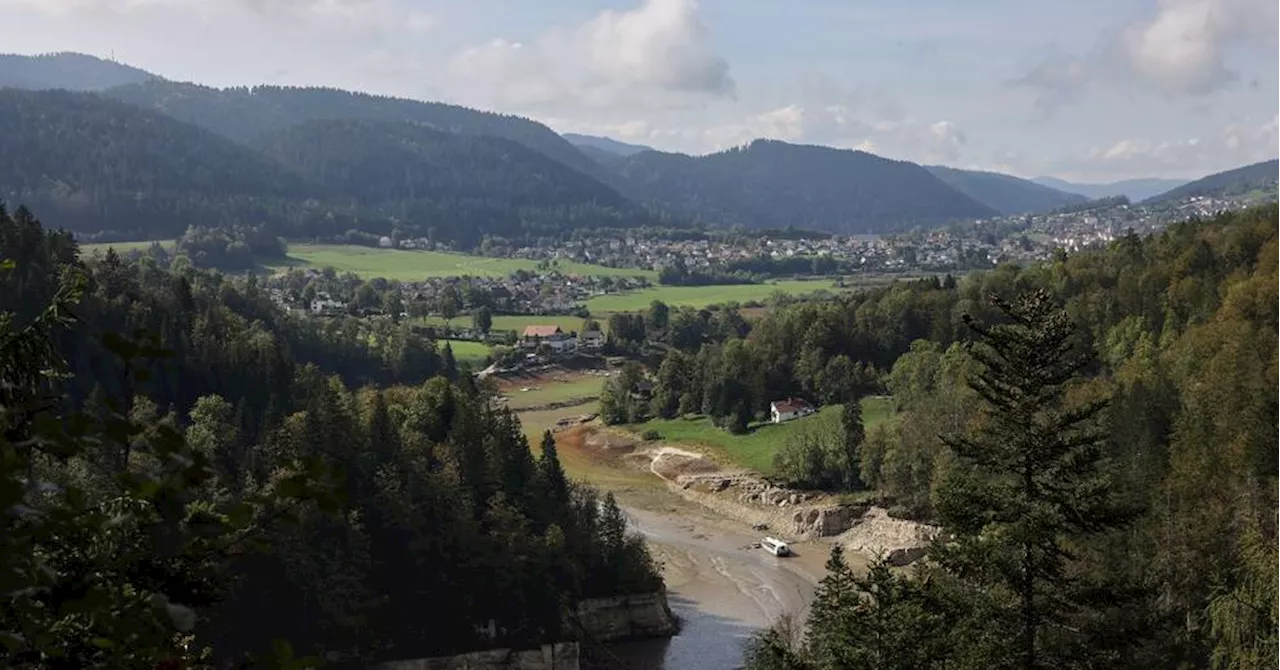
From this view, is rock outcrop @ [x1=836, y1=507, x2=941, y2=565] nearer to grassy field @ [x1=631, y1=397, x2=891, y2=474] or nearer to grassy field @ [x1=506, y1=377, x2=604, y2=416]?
grassy field @ [x1=631, y1=397, x2=891, y2=474]

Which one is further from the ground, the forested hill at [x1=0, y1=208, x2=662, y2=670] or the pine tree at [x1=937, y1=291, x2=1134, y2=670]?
the pine tree at [x1=937, y1=291, x2=1134, y2=670]

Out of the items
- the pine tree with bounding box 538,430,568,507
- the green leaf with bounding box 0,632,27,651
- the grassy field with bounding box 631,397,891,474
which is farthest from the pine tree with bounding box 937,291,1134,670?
the grassy field with bounding box 631,397,891,474

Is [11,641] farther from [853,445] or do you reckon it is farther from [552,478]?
[853,445]

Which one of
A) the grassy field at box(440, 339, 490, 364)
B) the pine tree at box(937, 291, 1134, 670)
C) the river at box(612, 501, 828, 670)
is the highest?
the pine tree at box(937, 291, 1134, 670)

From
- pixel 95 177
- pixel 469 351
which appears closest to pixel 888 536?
pixel 469 351

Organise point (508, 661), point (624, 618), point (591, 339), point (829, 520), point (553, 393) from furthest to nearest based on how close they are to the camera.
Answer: point (591, 339) < point (553, 393) < point (829, 520) < point (624, 618) < point (508, 661)

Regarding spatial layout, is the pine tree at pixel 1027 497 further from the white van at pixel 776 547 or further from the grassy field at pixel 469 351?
the grassy field at pixel 469 351

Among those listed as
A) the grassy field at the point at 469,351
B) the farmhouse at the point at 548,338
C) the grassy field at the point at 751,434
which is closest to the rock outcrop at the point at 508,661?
the grassy field at the point at 751,434
